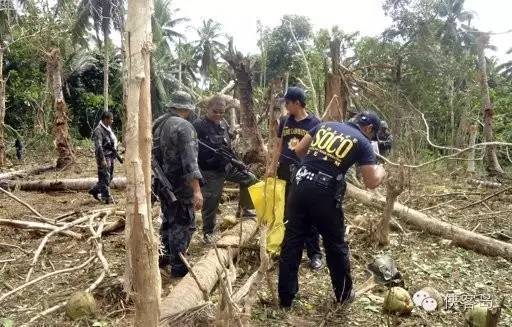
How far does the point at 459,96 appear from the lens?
22500mm

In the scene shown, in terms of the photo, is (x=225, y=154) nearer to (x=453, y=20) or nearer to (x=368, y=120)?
(x=368, y=120)

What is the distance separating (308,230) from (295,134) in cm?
112

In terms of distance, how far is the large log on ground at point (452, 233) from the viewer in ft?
Result: 16.5

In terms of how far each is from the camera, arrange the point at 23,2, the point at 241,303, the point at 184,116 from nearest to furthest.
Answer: the point at 241,303
the point at 184,116
the point at 23,2

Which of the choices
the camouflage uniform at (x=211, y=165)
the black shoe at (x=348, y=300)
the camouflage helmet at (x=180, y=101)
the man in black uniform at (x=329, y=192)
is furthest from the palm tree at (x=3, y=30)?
the black shoe at (x=348, y=300)

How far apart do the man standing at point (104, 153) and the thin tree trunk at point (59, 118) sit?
4474mm

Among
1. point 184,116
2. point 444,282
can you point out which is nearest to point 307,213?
point 184,116

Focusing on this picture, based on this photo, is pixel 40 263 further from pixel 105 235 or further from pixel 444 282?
pixel 444 282

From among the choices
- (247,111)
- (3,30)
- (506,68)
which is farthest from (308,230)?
(506,68)

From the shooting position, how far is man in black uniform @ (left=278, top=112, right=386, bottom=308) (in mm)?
3406

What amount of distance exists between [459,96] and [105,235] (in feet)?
69.3

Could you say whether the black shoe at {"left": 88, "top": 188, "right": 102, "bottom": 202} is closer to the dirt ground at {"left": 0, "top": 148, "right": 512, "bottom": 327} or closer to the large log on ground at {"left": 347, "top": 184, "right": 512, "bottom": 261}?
the dirt ground at {"left": 0, "top": 148, "right": 512, "bottom": 327}

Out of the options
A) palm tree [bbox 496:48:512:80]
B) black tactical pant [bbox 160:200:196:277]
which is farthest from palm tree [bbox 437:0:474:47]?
black tactical pant [bbox 160:200:196:277]

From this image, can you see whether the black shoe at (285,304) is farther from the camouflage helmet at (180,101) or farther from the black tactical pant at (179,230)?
the camouflage helmet at (180,101)
